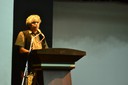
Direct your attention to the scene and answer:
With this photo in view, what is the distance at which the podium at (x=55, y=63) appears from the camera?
2035 millimetres

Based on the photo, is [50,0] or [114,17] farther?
[114,17]

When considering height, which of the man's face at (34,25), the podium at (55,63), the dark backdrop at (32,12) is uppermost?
the dark backdrop at (32,12)

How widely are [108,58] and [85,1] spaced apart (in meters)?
0.92

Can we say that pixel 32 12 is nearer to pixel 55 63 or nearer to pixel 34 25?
pixel 34 25

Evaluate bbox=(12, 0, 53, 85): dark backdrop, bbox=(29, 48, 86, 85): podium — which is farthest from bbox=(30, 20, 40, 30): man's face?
bbox=(29, 48, 86, 85): podium

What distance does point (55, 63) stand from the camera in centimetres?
209

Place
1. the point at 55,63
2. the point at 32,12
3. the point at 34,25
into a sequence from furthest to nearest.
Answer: the point at 32,12 < the point at 34,25 < the point at 55,63

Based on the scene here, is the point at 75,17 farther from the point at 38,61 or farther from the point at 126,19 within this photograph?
the point at 38,61

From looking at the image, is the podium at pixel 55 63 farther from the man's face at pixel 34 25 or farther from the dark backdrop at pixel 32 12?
the dark backdrop at pixel 32 12

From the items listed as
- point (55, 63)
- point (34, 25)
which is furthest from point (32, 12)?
point (55, 63)

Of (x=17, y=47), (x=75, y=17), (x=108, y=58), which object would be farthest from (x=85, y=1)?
(x=17, y=47)

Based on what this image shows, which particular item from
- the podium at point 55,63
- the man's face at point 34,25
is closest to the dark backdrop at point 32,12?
the man's face at point 34,25

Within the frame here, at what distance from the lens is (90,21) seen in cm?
424

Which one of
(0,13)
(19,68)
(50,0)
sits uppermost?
(50,0)
